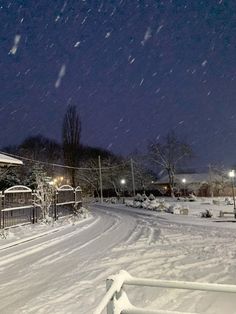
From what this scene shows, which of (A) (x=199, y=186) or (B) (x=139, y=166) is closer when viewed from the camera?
(A) (x=199, y=186)

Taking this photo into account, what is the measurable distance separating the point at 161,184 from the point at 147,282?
73263 millimetres

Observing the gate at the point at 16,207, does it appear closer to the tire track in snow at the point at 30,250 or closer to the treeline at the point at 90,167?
the tire track in snow at the point at 30,250

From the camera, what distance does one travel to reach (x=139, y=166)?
2916 inches

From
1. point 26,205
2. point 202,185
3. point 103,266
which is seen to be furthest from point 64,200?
point 202,185

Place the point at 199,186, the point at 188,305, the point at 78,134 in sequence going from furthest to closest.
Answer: the point at 199,186, the point at 78,134, the point at 188,305

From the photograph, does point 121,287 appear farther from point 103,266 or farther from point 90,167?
point 90,167

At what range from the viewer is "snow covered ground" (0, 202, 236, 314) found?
6213 millimetres

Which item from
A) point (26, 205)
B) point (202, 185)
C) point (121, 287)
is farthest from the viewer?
point (202, 185)

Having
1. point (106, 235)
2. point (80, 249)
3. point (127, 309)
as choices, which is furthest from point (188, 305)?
point (106, 235)

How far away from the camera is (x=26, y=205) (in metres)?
19.6

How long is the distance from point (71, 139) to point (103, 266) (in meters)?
31.0

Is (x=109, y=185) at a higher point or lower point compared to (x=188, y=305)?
higher

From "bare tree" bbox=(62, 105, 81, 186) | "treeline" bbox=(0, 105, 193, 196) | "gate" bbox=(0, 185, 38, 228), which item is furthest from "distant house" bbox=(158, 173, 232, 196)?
"gate" bbox=(0, 185, 38, 228)

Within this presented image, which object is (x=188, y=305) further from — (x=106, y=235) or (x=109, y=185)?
(x=109, y=185)
